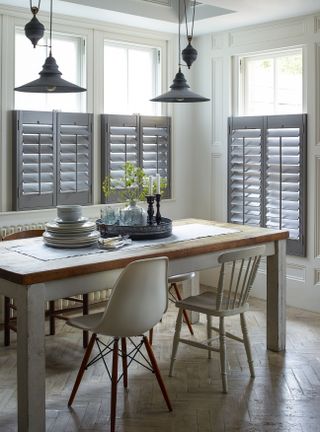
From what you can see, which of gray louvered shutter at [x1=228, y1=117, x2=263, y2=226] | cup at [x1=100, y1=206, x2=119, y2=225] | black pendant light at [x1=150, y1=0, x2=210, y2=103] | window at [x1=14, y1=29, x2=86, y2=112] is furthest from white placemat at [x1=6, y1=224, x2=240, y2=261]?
window at [x1=14, y1=29, x2=86, y2=112]

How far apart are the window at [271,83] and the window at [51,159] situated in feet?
5.66

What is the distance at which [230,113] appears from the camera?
22.0ft

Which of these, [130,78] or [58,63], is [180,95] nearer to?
[58,63]

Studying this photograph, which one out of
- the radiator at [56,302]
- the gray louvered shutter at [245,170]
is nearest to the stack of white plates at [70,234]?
the radiator at [56,302]

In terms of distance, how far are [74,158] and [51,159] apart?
0.28m

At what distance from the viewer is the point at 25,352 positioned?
3301mm

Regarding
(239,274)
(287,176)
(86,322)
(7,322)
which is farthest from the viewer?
(287,176)

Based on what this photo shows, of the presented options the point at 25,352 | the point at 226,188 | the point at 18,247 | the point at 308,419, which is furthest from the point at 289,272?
the point at 25,352

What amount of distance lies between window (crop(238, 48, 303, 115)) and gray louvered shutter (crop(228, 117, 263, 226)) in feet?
0.69

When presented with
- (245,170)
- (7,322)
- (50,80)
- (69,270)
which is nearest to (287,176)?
(245,170)

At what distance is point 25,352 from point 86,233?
102 cm

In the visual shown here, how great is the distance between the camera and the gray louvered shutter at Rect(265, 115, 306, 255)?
19.7ft

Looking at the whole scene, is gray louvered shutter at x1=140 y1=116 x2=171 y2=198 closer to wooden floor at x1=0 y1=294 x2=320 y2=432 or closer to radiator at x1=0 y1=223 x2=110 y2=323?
radiator at x1=0 y1=223 x2=110 y2=323

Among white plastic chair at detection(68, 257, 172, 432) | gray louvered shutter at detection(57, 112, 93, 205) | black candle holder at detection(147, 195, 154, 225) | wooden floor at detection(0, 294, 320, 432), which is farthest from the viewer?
gray louvered shutter at detection(57, 112, 93, 205)
